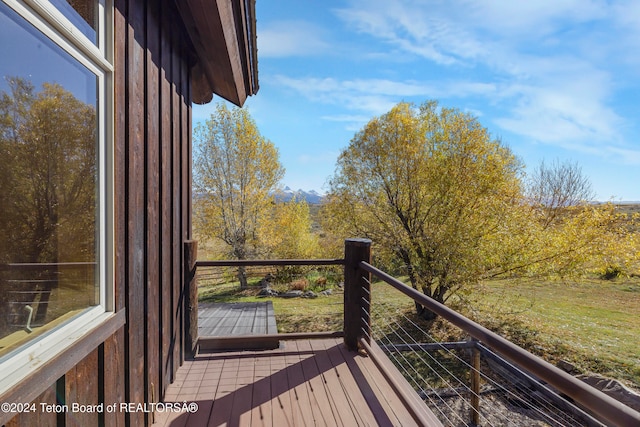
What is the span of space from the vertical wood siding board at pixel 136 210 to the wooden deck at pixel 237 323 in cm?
142

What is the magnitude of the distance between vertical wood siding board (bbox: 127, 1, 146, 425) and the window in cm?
23

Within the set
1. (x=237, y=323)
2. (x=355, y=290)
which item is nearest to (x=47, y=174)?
(x=355, y=290)

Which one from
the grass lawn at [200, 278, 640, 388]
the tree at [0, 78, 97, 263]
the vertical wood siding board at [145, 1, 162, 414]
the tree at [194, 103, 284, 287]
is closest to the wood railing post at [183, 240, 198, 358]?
the vertical wood siding board at [145, 1, 162, 414]

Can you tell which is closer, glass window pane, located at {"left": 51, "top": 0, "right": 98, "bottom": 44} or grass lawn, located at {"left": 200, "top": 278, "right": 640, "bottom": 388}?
glass window pane, located at {"left": 51, "top": 0, "right": 98, "bottom": 44}

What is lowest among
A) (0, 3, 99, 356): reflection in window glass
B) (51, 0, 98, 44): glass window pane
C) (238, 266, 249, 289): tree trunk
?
(238, 266, 249, 289): tree trunk

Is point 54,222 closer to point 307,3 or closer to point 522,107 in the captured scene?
point 307,3

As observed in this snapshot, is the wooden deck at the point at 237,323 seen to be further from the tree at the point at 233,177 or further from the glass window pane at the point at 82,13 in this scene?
the tree at the point at 233,177

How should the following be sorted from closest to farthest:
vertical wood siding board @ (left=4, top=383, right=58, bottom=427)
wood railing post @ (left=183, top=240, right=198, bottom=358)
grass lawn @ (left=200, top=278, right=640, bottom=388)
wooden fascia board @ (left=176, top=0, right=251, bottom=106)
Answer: vertical wood siding board @ (left=4, top=383, right=58, bottom=427)
wooden fascia board @ (left=176, top=0, right=251, bottom=106)
wood railing post @ (left=183, top=240, right=198, bottom=358)
grass lawn @ (left=200, top=278, right=640, bottom=388)

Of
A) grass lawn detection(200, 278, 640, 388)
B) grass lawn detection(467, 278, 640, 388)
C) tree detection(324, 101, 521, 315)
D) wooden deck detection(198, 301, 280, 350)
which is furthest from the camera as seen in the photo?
tree detection(324, 101, 521, 315)

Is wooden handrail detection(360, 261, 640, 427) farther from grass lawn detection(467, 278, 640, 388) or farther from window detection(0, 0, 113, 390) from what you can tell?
grass lawn detection(467, 278, 640, 388)

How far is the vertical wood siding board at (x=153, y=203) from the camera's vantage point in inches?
77.0

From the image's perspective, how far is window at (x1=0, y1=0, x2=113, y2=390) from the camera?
0.95 m

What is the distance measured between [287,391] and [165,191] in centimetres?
175

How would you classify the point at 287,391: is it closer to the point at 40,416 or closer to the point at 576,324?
the point at 40,416
